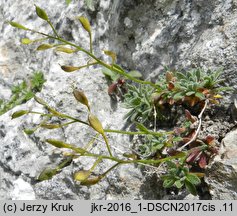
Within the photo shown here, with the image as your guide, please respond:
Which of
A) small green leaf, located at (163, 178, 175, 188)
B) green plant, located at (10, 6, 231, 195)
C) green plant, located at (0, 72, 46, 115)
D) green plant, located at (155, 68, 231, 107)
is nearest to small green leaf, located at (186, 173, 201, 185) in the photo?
green plant, located at (10, 6, 231, 195)

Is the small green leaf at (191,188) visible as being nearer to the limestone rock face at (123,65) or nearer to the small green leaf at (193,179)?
the small green leaf at (193,179)

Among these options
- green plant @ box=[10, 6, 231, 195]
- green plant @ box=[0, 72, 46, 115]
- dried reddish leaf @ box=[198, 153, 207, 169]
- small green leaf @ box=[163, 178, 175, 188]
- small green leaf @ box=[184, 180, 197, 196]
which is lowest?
small green leaf @ box=[184, 180, 197, 196]

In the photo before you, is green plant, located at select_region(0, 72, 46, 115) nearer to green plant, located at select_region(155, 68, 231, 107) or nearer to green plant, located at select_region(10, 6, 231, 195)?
green plant, located at select_region(10, 6, 231, 195)

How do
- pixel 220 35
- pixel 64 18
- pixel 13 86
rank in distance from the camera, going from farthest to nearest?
1. pixel 13 86
2. pixel 64 18
3. pixel 220 35

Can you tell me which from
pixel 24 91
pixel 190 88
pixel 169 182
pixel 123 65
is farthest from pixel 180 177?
pixel 24 91

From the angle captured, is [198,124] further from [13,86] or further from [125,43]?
[13,86]

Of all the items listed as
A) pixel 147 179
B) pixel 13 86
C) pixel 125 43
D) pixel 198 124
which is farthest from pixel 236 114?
pixel 13 86

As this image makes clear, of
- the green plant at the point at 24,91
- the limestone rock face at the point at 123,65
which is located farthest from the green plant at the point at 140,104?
the green plant at the point at 24,91
